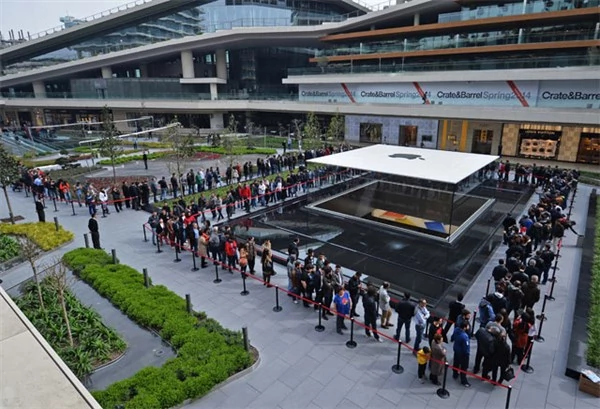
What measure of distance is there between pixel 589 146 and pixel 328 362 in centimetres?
3064

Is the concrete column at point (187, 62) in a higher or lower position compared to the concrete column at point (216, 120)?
Answer: higher

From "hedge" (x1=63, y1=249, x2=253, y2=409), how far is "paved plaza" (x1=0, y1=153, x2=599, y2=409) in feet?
1.19

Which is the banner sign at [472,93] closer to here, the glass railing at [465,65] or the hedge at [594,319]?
the glass railing at [465,65]

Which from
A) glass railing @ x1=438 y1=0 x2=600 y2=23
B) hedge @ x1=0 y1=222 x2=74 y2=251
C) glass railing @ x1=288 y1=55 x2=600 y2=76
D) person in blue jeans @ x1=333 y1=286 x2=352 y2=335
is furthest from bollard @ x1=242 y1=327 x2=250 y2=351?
glass railing @ x1=438 y1=0 x2=600 y2=23

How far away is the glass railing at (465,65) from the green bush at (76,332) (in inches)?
1265

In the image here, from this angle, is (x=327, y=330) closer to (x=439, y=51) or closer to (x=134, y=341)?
(x=134, y=341)

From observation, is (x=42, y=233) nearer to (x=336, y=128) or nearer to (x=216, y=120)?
(x=336, y=128)

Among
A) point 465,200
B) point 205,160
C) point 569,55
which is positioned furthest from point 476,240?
point 205,160

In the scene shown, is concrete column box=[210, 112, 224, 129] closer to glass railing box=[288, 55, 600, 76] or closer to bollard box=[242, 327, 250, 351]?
glass railing box=[288, 55, 600, 76]

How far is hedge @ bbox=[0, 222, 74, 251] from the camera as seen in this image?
1538cm

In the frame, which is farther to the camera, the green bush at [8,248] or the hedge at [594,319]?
the green bush at [8,248]

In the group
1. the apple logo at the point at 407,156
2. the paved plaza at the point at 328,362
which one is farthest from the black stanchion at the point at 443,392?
the apple logo at the point at 407,156

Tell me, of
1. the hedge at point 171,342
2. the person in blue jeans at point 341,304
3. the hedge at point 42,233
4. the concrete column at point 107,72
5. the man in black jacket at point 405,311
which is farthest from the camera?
the concrete column at point 107,72

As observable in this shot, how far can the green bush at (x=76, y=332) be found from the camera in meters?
8.80
